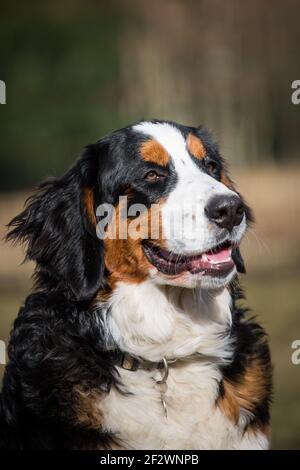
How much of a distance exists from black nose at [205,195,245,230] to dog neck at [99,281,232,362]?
1.64ft

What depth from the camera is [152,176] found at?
3977 mm

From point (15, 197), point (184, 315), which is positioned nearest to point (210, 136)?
point (184, 315)

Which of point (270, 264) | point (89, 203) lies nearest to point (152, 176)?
point (89, 203)

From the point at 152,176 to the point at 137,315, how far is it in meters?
0.74

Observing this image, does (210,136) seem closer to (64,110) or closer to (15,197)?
(15,197)

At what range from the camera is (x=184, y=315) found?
12.9 feet

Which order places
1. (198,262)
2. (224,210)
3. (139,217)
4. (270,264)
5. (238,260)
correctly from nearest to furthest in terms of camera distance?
1. (224,210)
2. (198,262)
3. (139,217)
4. (238,260)
5. (270,264)

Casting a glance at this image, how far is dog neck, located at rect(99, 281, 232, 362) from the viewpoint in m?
3.82

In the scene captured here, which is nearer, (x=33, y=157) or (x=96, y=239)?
(x=96, y=239)

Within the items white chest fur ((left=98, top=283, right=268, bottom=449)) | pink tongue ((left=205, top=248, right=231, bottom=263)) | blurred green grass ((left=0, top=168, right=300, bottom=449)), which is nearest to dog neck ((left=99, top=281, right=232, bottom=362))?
white chest fur ((left=98, top=283, right=268, bottom=449))

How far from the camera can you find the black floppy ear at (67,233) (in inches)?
153

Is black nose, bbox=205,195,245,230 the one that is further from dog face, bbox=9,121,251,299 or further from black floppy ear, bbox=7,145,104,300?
black floppy ear, bbox=7,145,104,300

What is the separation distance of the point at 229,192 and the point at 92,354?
1.07m

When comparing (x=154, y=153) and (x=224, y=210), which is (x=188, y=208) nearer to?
(x=224, y=210)
